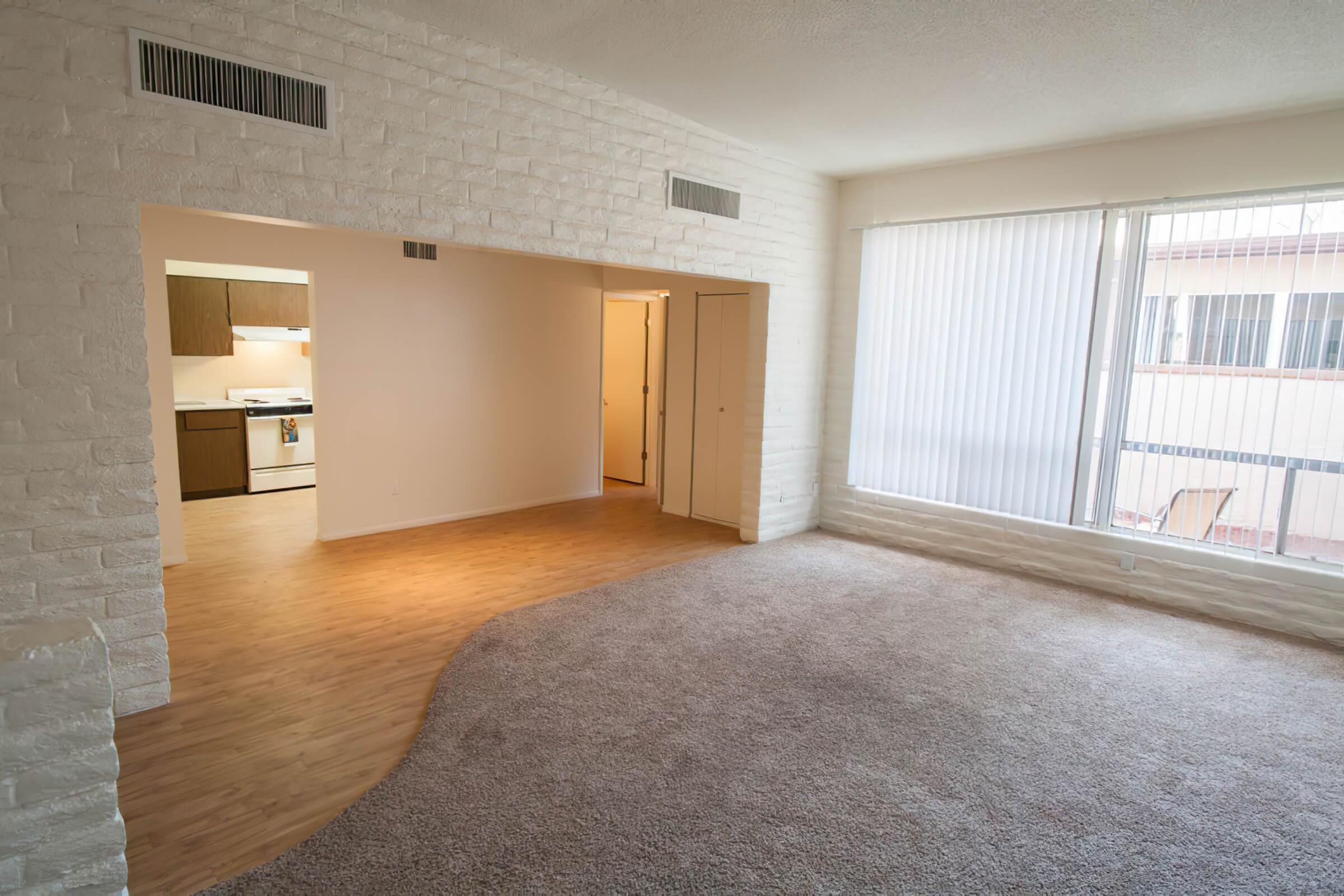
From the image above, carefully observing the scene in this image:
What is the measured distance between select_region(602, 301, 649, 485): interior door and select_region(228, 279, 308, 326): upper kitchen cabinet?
11.0ft

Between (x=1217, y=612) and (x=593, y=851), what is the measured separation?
14.4 ft

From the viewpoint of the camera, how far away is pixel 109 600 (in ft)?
9.56

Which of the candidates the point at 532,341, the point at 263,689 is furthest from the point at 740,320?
the point at 263,689

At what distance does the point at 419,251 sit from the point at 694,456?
9.98 feet

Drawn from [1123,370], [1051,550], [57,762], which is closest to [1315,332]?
[1123,370]

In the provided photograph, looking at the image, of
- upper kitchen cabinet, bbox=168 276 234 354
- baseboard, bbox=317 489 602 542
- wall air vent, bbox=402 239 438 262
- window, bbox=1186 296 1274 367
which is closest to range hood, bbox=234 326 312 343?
upper kitchen cabinet, bbox=168 276 234 354

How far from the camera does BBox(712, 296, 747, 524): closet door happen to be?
641cm

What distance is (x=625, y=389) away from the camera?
29.1 ft

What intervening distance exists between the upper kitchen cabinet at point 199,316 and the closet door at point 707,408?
4.93m

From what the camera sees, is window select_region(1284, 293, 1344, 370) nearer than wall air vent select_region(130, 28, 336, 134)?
No

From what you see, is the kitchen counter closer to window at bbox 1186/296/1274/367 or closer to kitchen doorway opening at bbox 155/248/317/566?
kitchen doorway opening at bbox 155/248/317/566

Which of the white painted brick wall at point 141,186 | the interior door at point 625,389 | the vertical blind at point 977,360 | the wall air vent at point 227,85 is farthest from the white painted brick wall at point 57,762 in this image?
the interior door at point 625,389

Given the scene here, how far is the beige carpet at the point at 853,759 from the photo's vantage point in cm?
229

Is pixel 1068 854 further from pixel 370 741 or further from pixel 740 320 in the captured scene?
pixel 740 320
